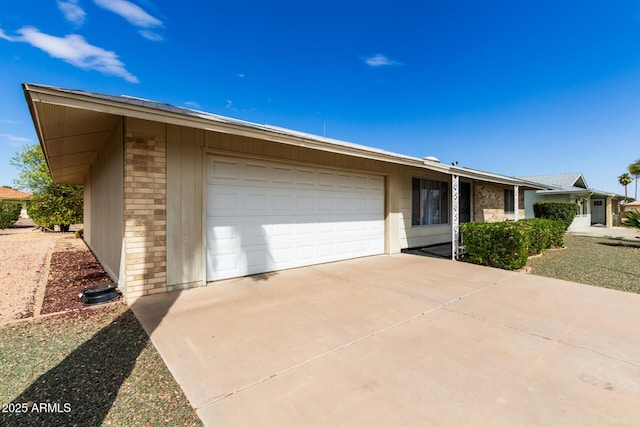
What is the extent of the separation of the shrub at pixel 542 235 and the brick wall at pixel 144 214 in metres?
9.04

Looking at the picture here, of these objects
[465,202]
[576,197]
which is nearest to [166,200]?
[465,202]

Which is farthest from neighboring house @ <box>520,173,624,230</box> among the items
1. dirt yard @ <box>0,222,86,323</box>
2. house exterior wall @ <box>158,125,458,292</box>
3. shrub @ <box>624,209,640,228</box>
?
dirt yard @ <box>0,222,86,323</box>

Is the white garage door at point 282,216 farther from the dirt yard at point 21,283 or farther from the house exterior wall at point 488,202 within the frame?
the house exterior wall at point 488,202

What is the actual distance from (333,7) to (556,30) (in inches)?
306

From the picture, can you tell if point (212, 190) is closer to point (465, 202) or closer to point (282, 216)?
point (282, 216)

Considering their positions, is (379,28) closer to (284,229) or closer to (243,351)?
(284,229)

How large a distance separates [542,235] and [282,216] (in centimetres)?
857

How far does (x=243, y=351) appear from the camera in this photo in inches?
116

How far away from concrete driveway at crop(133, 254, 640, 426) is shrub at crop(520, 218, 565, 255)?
3965 mm

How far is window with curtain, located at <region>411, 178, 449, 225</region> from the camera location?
9992mm

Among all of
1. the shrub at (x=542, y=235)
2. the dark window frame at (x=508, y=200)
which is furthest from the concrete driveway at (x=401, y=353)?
the dark window frame at (x=508, y=200)

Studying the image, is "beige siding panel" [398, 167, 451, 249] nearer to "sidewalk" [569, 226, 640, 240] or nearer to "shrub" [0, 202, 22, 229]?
"sidewalk" [569, 226, 640, 240]

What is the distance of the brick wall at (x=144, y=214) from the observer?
446 centimetres

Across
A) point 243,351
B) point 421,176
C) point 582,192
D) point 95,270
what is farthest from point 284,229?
point 582,192
